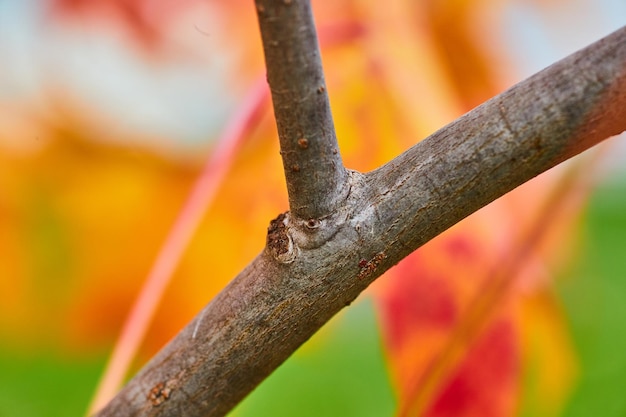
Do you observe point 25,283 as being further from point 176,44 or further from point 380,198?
point 380,198

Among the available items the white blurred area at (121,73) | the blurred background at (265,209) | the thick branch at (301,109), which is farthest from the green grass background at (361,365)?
the thick branch at (301,109)

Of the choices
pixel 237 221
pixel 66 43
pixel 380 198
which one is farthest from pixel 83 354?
pixel 380 198

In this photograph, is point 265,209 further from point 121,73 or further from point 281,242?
point 281,242

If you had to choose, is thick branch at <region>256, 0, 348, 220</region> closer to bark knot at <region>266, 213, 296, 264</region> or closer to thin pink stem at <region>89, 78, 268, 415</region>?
bark knot at <region>266, 213, 296, 264</region>

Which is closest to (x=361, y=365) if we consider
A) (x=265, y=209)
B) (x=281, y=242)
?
(x=265, y=209)

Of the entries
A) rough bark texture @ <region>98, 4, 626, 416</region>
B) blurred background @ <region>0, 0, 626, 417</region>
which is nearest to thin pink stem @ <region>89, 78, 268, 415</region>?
blurred background @ <region>0, 0, 626, 417</region>

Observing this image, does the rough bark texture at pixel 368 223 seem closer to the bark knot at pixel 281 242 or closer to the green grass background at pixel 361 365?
the bark knot at pixel 281 242

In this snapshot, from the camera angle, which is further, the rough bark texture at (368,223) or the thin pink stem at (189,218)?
the thin pink stem at (189,218)
